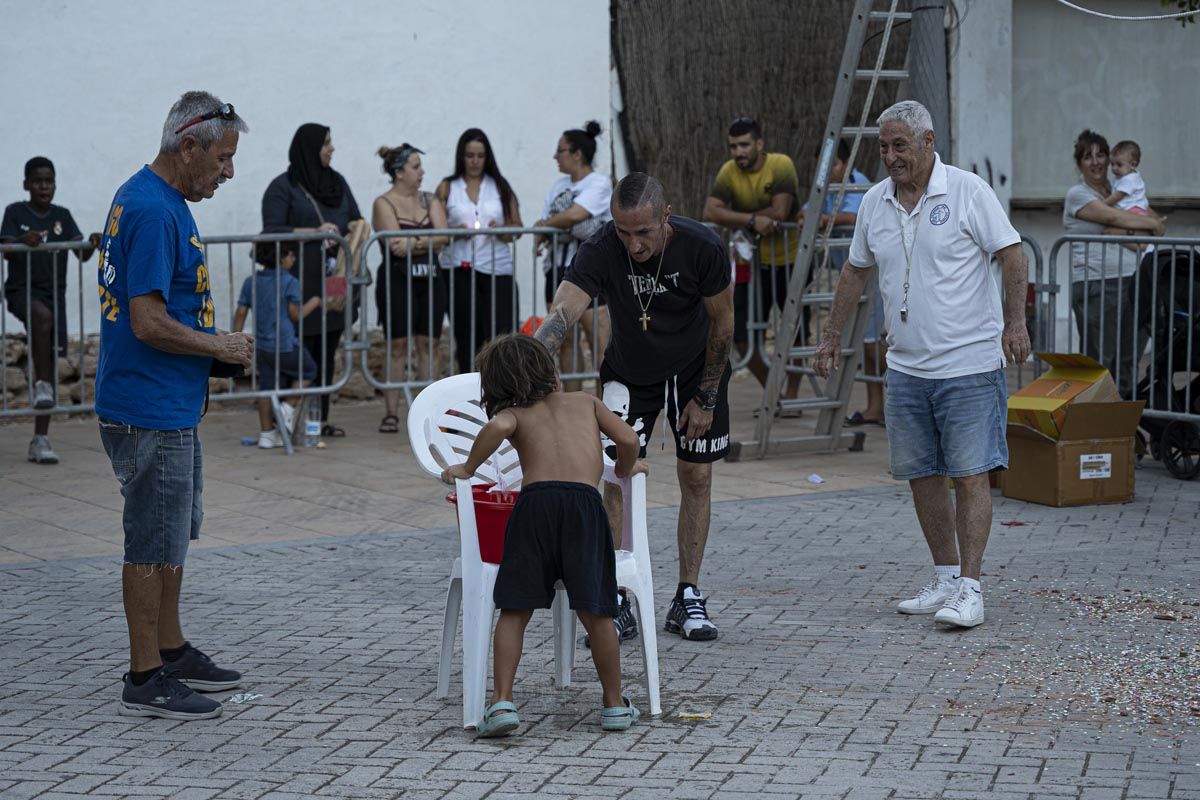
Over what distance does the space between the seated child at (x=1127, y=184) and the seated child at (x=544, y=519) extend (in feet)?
22.4

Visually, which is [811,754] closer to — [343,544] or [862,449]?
[343,544]

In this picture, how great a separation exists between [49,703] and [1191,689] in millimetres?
3685

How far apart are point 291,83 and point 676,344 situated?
22.3 ft

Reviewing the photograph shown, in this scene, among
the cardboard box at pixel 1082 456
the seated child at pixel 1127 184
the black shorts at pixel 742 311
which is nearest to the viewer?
the cardboard box at pixel 1082 456

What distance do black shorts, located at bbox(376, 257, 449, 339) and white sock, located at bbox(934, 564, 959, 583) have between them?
16.7 ft

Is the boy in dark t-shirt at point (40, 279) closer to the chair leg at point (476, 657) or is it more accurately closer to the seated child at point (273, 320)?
the seated child at point (273, 320)

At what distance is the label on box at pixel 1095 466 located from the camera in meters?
8.38

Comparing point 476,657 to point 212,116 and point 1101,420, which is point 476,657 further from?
point 1101,420

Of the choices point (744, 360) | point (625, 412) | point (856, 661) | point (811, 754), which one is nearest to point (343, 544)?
point (625, 412)

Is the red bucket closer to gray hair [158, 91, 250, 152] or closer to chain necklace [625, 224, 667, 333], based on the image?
chain necklace [625, 224, 667, 333]

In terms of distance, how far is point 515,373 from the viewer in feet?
16.2

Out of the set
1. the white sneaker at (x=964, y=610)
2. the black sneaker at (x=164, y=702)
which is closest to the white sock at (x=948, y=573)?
the white sneaker at (x=964, y=610)

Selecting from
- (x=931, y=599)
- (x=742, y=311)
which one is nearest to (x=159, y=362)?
(x=931, y=599)

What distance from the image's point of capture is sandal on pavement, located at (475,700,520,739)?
4.79 m
